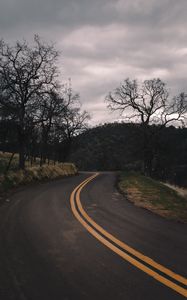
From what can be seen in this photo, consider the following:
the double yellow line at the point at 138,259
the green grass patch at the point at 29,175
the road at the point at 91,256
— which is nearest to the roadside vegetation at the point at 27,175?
the green grass patch at the point at 29,175

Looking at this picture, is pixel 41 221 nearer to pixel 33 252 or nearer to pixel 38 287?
pixel 33 252

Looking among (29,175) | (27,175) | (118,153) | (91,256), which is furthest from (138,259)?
(118,153)

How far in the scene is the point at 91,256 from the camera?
6816mm

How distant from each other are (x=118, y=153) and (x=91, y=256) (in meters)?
99.1

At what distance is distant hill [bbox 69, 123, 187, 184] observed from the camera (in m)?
64.8

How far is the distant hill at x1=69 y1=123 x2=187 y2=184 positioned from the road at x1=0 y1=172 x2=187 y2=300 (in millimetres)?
38152

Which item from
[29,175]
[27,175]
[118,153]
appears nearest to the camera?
[27,175]

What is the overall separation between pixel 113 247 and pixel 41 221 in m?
3.54

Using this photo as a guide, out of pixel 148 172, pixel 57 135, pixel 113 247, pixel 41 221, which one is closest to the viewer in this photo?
pixel 113 247

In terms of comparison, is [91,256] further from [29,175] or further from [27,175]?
[29,175]

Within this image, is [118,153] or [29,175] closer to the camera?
[29,175]

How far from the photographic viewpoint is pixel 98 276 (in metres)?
5.69

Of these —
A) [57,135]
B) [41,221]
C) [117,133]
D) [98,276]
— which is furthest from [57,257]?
[117,133]

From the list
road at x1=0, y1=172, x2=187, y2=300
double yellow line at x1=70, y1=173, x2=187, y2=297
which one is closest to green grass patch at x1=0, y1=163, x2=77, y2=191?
road at x1=0, y1=172, x2=187, y2=300
